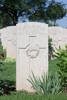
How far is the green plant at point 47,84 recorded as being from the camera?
476 centimetres

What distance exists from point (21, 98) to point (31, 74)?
4.54 feet

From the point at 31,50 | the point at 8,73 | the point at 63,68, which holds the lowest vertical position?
the point at 8,73

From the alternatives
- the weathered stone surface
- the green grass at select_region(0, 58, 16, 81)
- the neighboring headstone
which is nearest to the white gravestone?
the green grass at select_region(0, 58, 16, 81)

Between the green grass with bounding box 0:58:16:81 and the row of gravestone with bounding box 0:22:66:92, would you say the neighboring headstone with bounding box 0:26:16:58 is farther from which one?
the row of gravestone with bounding box 0:22:66:92

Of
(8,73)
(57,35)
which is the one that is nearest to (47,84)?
(8,73)

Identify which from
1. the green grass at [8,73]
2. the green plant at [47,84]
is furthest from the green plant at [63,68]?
the green grass at [8,73]

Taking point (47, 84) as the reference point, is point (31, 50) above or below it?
above

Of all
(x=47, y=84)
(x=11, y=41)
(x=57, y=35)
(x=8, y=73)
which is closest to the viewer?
(x=47, y=84)

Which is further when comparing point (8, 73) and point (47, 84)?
→ point (8, 73)

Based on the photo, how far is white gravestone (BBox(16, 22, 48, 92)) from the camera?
17.2ft

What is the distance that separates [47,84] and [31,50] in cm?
92

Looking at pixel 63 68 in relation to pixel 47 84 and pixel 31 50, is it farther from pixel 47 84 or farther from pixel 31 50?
pixel 31 50

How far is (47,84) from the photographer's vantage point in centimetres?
478

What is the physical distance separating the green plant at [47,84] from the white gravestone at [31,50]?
310 mm
